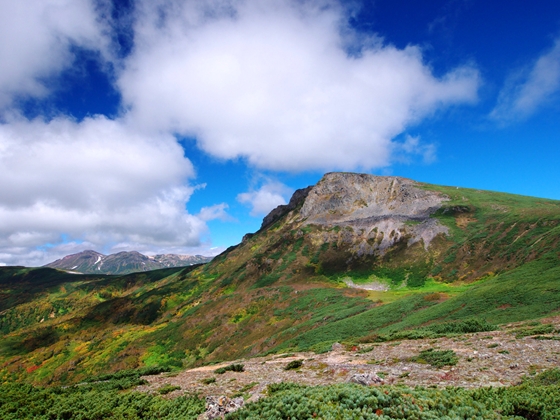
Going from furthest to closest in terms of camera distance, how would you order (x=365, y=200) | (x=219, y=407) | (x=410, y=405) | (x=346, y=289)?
1. (x=365, y=200)
2. (x=346, y=289)
3. (x=219, y=407)
4. (x=410, y=405)

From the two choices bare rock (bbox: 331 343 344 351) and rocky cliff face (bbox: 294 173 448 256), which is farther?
rocky cliff face (bbox: 294 173 448 256)

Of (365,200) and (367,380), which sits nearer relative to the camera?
(367,380)

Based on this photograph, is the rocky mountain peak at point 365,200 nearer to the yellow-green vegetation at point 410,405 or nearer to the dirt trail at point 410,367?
the dirt trail at point 410,367

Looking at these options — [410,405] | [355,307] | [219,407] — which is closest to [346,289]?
[355,307]

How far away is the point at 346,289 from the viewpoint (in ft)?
244

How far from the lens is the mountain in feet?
131

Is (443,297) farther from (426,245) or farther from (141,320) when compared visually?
(141,320)

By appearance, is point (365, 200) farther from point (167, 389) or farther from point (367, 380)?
point (167, 389)

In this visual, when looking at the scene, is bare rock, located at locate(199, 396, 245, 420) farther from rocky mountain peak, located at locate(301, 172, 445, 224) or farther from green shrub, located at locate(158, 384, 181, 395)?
rocky mountain peak, located at locate(301, 172, 445, 224)

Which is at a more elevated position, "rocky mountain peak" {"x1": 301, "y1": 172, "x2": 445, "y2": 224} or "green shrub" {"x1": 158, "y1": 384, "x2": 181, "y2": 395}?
"rocky mountain peak" {"x1": 301, "y1": 172, "x2": 445, "y2": 224}

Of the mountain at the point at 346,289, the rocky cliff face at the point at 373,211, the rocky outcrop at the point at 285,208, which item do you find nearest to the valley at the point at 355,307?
the mountain at the point at 346,289

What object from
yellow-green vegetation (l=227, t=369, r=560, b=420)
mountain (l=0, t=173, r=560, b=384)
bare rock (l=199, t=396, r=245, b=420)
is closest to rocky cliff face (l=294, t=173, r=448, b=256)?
mountain (l=0, t=173, r=560, b=384)

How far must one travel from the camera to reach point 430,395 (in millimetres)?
10414

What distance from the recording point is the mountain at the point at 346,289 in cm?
4006
